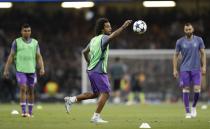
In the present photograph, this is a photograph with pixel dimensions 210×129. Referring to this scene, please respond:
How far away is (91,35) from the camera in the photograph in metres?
39.4

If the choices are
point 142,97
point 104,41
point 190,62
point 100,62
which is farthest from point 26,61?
point 142,97

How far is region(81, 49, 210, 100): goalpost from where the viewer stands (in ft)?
117

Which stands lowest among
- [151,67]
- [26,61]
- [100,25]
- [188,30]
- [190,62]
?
[151,67]

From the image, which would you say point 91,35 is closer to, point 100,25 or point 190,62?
point 190,62

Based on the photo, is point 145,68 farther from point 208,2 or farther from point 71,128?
point 71,128

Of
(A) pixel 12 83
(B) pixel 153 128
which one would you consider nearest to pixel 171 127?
(B) pixel 153 128

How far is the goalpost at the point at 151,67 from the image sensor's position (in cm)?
3566

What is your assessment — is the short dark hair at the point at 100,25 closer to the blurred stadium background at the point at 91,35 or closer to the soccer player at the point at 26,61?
the soccer player at the point at 26,61

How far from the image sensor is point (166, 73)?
117ft

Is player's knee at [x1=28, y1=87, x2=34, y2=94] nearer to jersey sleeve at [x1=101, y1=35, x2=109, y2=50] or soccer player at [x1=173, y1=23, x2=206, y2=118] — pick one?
jersey sleeve at [x1=101, y1=35, x2=109, y2=50]

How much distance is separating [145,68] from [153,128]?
2115 cm

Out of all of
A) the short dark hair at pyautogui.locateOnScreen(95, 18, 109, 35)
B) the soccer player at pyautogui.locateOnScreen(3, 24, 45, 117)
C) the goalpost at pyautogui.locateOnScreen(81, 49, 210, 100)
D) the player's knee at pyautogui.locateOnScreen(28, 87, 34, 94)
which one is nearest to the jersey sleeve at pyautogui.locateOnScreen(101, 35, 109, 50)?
the short dark hair at pyautogui.locateOnScreen(95, 18, 109, 35)

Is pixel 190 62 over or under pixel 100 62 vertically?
under

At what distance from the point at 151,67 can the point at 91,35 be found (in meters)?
4.85
